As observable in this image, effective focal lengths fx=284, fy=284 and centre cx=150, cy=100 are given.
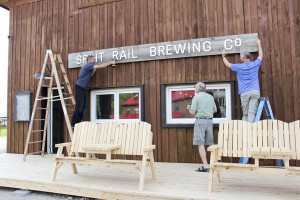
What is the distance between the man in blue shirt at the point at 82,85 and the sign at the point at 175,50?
0.95 ft

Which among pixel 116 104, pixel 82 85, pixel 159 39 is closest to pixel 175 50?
pixel 159 39

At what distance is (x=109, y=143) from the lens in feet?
15.2

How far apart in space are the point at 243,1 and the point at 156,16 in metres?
1.83

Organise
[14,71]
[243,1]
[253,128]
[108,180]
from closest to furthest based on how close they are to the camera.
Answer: [253,128]
[108,180]
[243,1]
[14,71]

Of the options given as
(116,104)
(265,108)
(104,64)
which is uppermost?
(104,64)

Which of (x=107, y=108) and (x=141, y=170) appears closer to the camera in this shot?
(x=141, y=170)

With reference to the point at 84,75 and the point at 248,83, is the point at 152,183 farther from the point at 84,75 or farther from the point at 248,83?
the point at 84,75

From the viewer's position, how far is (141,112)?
20.3ft

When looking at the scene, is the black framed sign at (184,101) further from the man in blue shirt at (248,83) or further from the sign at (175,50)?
the sign at (175,50)

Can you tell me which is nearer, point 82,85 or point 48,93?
point 82,85

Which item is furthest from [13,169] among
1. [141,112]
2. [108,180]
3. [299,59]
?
[299,59]

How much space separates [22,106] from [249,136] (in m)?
5.93

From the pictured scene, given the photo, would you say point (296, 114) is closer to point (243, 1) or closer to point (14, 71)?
point (243, 1)

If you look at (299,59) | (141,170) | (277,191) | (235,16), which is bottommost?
(277,191)
